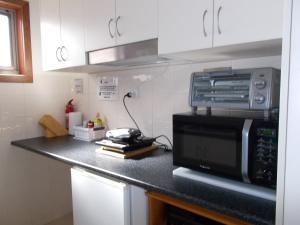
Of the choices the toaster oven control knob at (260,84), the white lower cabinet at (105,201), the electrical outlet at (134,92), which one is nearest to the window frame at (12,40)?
the electrical outlet at (134,92)

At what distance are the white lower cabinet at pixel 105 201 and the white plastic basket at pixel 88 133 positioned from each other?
54 cm

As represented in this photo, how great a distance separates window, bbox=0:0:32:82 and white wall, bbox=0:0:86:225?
2.4 inches

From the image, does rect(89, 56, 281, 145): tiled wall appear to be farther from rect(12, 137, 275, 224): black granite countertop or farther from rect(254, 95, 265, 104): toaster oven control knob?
rect(254, 95, 265, 104): toaster oven control knob

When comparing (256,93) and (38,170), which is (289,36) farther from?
(38,170)

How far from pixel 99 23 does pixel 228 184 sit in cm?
118

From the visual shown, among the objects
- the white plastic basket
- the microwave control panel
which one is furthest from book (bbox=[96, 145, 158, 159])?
the microwave control panel

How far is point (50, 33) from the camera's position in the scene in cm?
187

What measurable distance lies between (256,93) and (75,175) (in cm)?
111

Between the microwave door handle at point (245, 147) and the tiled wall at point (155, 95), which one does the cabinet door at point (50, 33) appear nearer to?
the tiled wall at point (155, 95)

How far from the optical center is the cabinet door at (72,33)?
161 centimetres

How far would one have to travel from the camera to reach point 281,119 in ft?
2.08

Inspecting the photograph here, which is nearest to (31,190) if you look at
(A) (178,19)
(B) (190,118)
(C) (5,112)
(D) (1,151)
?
(D) (1,151)

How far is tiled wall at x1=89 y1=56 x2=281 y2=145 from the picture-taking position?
1.56 metres

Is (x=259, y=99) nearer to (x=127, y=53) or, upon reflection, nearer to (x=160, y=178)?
(x=160, y=178)
